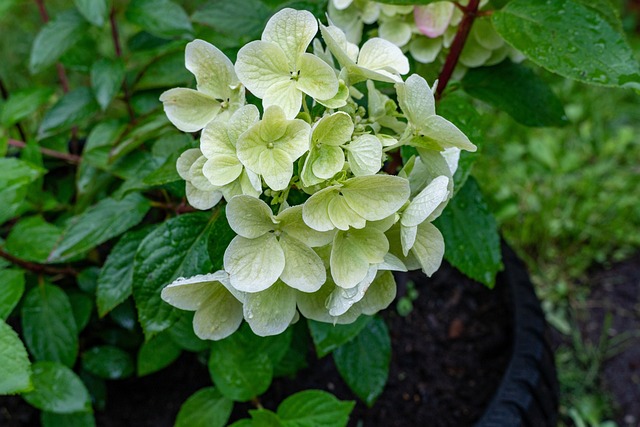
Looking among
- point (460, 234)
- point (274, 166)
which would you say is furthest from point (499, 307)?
point (274, 166)

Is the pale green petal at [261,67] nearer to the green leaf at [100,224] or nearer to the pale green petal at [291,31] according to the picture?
the pale green petal at [291,31]

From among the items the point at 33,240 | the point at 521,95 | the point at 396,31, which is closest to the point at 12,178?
the point at 33,240

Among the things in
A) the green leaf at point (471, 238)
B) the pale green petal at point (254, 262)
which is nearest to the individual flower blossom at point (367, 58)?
the pale green petal at point (254, 262)

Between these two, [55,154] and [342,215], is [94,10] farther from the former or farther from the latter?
[342,215]

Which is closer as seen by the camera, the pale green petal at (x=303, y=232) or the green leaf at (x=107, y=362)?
the pale green petal at (x=303, y=232)

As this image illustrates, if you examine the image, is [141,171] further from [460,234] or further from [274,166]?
[460,234]

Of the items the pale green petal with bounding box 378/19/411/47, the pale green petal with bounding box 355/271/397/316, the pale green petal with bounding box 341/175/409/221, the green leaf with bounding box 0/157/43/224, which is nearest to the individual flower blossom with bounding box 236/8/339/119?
the pale green petal with bounding box 341/175/409/221
